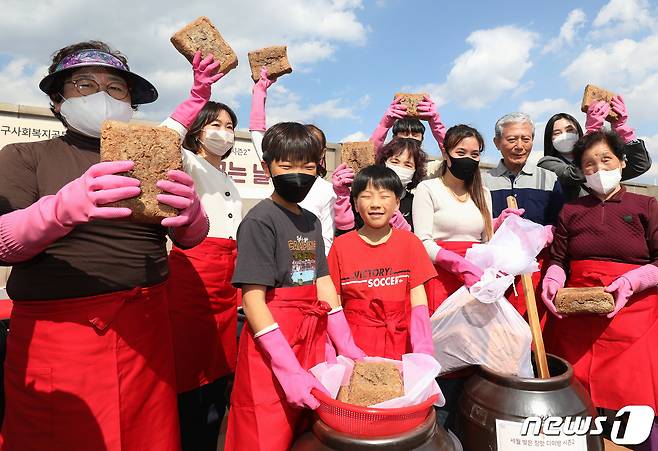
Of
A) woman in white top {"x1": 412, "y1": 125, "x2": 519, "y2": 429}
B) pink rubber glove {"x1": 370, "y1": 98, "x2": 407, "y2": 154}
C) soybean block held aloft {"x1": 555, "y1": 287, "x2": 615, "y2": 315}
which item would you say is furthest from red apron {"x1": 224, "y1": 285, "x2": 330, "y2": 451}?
pink rubber glove {"x1": 370, "y1": 98, "x2": 407, "y2": 154}

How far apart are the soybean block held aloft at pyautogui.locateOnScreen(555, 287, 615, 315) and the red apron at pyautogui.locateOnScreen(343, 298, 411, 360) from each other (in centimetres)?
111

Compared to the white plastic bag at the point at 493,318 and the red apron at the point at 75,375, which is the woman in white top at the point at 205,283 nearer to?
the red apron at the point at 75,375

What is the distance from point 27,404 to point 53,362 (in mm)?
198

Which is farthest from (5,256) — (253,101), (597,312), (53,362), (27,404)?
(597,312)

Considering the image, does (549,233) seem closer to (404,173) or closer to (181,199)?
(404,173)

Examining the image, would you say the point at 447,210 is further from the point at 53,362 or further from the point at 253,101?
the point at 53,362

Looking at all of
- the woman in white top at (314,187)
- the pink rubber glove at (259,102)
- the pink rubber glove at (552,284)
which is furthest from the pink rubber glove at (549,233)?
the pink rubber glove at (259,102)

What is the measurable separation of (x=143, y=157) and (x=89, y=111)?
42 centimetres

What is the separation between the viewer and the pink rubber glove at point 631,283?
8.05 feet

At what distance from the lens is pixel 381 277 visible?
223 centimetres

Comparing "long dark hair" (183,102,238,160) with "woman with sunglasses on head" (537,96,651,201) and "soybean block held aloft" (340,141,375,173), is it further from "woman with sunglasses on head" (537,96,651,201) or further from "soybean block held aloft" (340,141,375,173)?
"woman with sunglasses on head" (537,96,651,201)

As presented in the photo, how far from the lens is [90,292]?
5.18ft

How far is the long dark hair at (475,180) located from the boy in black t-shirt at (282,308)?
4.46 ft

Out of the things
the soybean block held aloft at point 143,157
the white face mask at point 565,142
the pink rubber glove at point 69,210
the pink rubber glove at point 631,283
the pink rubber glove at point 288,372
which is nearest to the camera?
the pink rubber glove at point 69,210
